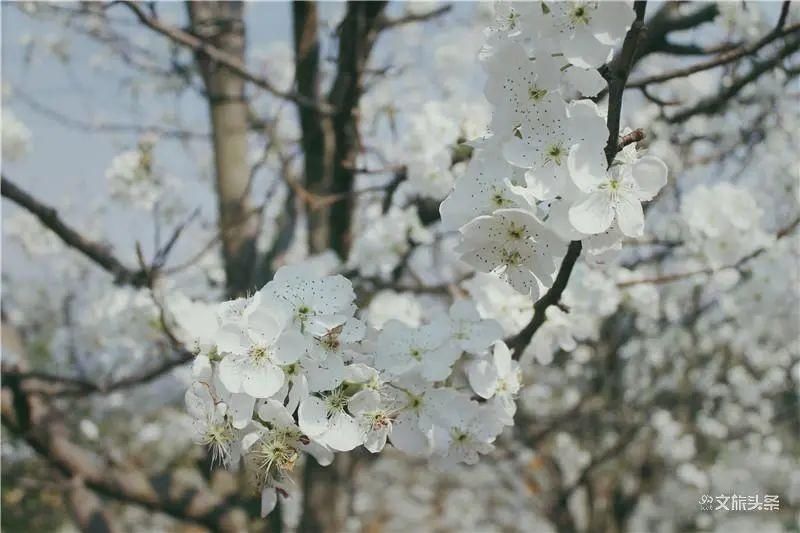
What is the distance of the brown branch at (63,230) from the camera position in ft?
7.25

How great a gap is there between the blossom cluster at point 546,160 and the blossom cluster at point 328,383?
22 centimetres

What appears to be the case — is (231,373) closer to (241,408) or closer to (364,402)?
(241,408)

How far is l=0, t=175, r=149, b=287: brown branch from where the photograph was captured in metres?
2.21

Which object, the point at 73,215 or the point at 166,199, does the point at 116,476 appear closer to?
the point at 166,199

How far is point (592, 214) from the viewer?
95cm

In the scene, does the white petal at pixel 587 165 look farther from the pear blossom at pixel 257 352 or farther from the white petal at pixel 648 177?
the pear blossom at pixel 257 352

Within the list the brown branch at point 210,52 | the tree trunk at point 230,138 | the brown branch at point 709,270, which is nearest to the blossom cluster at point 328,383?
the brown branch at point 709,270

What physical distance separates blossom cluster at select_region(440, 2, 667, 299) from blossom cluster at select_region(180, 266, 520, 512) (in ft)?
0.73

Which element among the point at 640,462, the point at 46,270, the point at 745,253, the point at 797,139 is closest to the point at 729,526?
the point at 640,462

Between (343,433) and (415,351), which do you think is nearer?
(343,433)

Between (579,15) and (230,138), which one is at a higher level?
(230,138)

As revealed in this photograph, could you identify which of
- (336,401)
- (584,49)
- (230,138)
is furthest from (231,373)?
(230,138)

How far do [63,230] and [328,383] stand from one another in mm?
1588

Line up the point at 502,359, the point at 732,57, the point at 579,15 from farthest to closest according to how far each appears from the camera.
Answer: the point at 732,57 → the point at 502,359 → the point at 579,15
